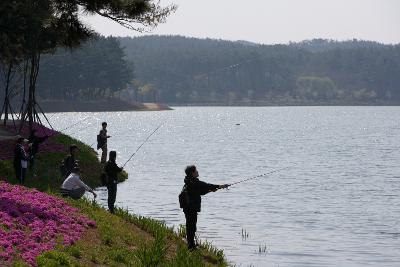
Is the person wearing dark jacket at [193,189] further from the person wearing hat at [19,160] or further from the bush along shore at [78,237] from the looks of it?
the person wearing hat at [19,160]

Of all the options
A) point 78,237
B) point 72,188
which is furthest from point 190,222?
point 72,188

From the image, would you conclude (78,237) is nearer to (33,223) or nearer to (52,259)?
(33,223)

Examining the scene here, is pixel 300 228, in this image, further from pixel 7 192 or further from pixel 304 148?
pixel 304 148

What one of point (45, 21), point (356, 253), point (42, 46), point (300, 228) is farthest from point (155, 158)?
point (356, 253)

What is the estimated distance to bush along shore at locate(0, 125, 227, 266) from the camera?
59.2 ft

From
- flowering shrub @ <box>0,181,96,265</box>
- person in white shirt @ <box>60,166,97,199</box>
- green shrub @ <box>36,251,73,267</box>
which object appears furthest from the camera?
person in white shirt @ <box>60,166,97,199</box>

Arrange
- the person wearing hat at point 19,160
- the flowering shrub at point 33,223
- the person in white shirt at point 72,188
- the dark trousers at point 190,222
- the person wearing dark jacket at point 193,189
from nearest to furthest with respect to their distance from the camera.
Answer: the flowering shrub at point 33,223
the person wearing dark jacket at point 193,189
the dark trousers at point 190,222
the person in white shirt at point 72,188
the person wearing hat at point 19,160

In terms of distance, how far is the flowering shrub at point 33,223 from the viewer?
17.9 meters

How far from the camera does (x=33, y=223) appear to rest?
20297mm

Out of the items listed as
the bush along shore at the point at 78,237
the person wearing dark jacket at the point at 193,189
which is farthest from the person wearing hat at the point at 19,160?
the person wearing dark jacket at the point at 193,189

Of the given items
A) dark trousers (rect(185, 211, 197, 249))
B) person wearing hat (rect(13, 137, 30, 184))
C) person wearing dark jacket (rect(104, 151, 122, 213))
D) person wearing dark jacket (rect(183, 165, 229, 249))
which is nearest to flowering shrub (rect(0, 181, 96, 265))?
person wearing dark jacket (rect(104, 151, 122, 213))

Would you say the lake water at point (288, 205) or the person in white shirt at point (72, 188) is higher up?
the person in white shirt at point (72, 188)

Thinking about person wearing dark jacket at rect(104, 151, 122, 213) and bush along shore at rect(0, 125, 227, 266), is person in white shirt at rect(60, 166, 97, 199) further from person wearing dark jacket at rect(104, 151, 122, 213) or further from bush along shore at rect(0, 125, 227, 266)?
person wearing dark jacket at rect(104, 151, 122, 213)

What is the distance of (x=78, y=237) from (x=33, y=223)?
1185 millimetres
